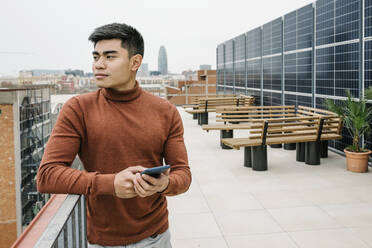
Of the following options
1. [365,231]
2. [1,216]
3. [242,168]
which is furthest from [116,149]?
[1,216]

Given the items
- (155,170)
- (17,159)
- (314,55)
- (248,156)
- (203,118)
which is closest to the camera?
(155,170)

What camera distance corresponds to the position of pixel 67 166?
1745 millimetres

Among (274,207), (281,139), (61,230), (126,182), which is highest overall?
(126,182)

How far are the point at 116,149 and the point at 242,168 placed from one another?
20.1ft

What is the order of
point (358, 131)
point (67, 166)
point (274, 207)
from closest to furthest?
point (67, 166), point (274, 207), point (358, 131)

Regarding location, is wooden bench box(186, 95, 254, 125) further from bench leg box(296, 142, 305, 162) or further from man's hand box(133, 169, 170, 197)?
man's hand box(133, 169, 170, 197)

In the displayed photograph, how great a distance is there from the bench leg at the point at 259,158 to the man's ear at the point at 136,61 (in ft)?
18.8

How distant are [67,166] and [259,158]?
603cm

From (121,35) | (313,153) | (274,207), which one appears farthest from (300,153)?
(121,35)

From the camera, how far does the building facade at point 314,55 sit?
8008 mm

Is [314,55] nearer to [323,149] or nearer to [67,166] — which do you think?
[323,149]

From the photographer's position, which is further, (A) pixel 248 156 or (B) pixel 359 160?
(A) pixel 248 156

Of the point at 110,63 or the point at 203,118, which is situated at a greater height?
the point at 110,63

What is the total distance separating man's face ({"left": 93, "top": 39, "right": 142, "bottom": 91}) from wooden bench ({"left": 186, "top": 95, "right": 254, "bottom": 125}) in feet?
39.5
